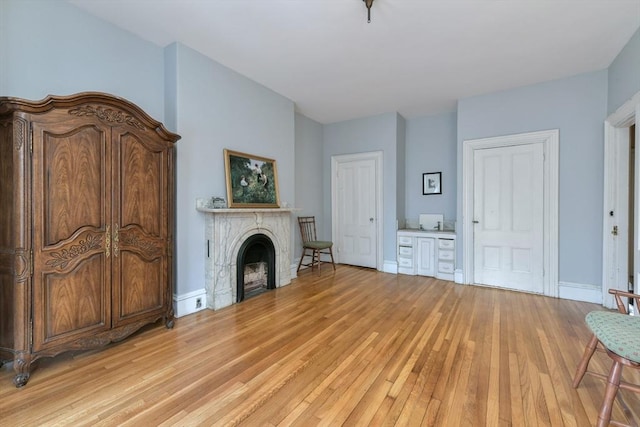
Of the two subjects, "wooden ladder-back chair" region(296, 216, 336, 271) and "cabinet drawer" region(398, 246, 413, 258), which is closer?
"cabinet drawer" region(398, 246, 413, 258)

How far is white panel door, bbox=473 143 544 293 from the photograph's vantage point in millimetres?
3750

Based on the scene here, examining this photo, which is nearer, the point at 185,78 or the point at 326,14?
the point at 326,14

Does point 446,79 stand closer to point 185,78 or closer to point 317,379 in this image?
point 185,78

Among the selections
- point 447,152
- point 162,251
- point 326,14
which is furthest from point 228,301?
point 447,152

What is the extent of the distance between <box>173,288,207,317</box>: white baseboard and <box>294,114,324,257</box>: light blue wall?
216cm

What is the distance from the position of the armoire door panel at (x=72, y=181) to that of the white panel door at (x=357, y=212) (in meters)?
4.01

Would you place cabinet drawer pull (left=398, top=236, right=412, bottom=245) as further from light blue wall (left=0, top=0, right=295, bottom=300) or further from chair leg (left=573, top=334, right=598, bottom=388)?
chair leg (left=573, top=334, right=598, bottom=388)

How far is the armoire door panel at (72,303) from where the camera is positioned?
1.89m

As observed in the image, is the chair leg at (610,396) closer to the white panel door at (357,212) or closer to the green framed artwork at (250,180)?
the green framed artwork at (250,180)

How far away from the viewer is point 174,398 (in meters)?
1.71

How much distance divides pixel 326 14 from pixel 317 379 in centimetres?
296

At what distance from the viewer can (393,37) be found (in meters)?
2.74

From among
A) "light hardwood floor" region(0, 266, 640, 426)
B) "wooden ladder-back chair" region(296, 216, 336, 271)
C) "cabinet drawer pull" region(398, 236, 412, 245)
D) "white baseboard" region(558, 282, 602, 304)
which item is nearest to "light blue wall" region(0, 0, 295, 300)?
"light hardwood floor" region(0, 266, 640, 426)

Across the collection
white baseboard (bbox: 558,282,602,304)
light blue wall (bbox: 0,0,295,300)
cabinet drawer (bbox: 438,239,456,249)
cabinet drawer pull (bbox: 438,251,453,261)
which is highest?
light blue wall (bbox: 0,0,295,300)
